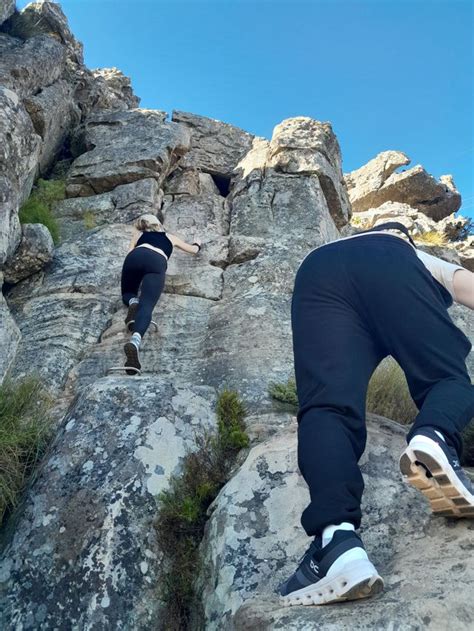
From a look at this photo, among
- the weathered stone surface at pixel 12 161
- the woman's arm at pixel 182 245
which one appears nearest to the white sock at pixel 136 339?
the woman's arm at pixel 182 245

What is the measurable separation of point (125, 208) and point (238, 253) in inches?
95.0

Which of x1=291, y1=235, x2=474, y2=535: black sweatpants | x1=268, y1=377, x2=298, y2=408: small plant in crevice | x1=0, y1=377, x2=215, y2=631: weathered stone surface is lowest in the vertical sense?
x1=0, y1=377, x2=215, y2=631: weathered stone surface

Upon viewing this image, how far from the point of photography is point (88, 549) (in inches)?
132

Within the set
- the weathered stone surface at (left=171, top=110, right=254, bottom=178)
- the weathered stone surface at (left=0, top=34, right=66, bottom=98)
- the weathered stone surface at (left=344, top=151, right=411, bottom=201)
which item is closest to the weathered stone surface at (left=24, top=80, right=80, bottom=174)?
the weathered stone surface at (left=0, top=34, right=66, bottom=98)

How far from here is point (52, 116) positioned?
10586 millimetres

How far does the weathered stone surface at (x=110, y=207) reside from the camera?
364 inches

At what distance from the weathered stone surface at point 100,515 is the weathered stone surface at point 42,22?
1039 centimetres

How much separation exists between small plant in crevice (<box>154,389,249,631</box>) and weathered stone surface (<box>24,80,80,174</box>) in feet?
24.5

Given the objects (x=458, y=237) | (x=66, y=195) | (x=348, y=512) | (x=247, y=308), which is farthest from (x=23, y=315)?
(x=458, y=237)

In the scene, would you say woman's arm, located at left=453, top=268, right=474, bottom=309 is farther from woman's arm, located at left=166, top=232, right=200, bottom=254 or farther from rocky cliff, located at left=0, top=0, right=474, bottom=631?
woman's arm, located at left=166, top=232, right=200, bottom=254

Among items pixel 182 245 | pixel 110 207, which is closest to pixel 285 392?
pixel 182 245

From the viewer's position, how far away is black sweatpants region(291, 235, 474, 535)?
2.33m

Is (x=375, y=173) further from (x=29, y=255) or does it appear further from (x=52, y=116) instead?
(x=29, y=255)

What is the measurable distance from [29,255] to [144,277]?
181 cm
